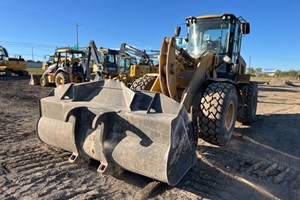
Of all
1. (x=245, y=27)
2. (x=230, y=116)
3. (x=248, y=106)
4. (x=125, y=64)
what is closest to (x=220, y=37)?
(x=245, y=27)

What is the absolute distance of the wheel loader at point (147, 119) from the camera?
10.2 ft

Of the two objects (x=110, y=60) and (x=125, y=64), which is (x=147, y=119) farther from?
(x=125, y=64)

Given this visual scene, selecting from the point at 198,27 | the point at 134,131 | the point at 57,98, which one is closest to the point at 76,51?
the point at 198,27

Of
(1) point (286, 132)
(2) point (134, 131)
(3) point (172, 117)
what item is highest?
(3) point (172, 117)

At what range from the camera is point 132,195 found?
3033 millimetres

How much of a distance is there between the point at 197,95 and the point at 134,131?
1734 millimetres

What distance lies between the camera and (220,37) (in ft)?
18.9

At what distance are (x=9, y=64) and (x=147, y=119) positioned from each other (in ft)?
81.5

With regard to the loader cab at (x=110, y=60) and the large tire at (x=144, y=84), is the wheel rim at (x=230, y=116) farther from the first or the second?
the loader cab at (x=110, y=60)

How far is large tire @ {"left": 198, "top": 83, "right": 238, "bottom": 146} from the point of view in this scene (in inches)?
167

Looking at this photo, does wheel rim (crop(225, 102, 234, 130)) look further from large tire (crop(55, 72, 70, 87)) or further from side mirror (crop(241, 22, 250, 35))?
large tire (crop(55, 72, 70, 87))

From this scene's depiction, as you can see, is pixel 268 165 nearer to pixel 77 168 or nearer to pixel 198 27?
pixel 77 168

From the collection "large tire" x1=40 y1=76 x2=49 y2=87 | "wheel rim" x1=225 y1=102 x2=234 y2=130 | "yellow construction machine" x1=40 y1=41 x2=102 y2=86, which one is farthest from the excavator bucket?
"large tire" x1=40 y1=76 x2=49 y2=87

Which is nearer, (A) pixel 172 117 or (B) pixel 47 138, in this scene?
(A) pixel 172 117
